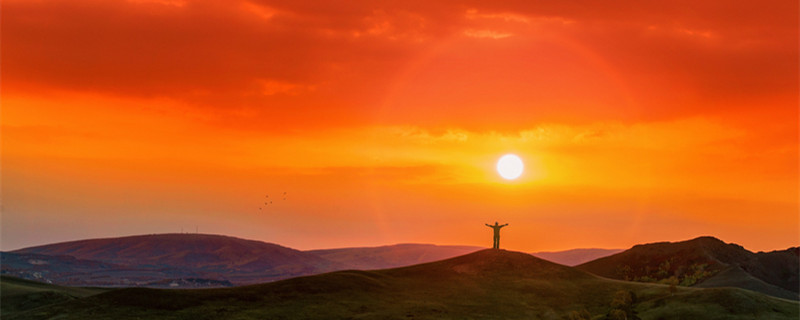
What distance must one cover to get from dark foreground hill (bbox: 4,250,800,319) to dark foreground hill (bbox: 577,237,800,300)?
195 feet

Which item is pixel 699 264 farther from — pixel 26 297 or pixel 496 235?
pixel 26 297

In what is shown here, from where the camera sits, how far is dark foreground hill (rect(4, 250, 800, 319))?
84250mm

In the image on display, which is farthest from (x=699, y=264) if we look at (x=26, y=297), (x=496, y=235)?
(x=26, y=297)

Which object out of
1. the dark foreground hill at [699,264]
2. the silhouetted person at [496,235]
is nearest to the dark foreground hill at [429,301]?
the silhouetted person at [496,235]

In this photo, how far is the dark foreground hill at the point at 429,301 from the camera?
276 ft

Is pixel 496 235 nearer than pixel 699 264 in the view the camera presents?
Yes

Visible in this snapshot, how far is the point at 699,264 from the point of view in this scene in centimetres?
16425

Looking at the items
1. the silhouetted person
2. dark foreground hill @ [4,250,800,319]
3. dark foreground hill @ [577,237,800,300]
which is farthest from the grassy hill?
dark foreground hill @ [577,237,800,300]

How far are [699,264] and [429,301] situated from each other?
91.9 m

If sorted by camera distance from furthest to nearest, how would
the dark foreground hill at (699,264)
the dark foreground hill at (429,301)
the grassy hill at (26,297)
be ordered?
the dark foreground hill at (699,264), the grassy hill at (26,297), the dark foreground hill at (429,301)

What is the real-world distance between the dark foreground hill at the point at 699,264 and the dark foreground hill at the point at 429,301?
59.4 m

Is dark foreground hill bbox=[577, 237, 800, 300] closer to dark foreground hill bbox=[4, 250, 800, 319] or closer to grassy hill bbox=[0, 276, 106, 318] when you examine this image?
dark foreground hill bbox=[4, 250, 800, 319]

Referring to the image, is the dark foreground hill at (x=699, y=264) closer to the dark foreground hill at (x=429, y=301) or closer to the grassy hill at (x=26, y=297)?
the dark foreground hill at (x=429, y=301)

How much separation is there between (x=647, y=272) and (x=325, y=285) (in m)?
95.0
